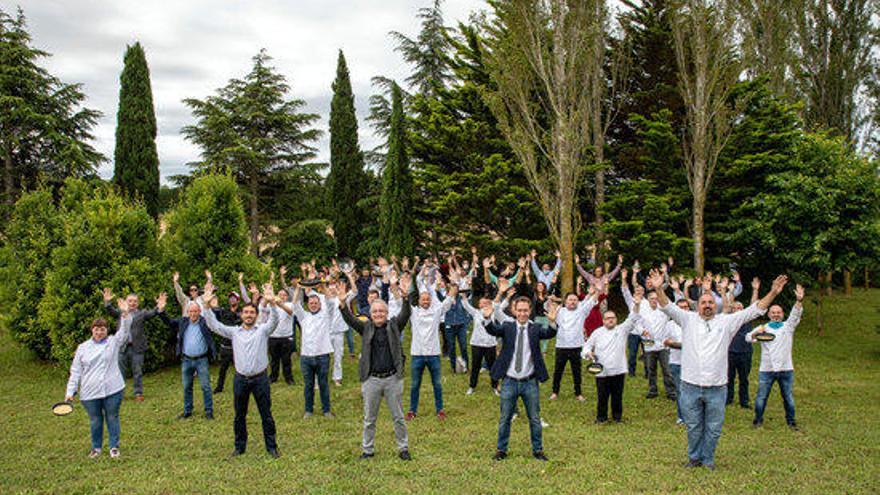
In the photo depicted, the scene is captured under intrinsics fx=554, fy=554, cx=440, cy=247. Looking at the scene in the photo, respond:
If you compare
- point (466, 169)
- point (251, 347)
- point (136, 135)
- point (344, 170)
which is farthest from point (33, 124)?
point (251, 347)

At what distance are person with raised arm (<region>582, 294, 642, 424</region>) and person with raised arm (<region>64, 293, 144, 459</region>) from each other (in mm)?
6882

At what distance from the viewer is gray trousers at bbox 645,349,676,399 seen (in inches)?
408

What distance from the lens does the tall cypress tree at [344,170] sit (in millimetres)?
28969

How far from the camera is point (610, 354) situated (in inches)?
341

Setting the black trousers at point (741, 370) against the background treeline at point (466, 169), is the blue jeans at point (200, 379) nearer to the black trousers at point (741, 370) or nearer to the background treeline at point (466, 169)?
the background treeline at point (466, 169)

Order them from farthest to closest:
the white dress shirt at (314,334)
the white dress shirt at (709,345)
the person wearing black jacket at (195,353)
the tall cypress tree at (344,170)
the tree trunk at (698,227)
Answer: the tall cypress tree at (344,170) < the tree trunk at (698,227) < the person wearing black jacket at (195,353) < the white dress shirt at (314,334) < the white dress shirt at (709,345)

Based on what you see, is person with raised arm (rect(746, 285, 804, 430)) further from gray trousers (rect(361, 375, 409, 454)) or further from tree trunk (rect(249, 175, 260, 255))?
tree trunk (rect(249, 175, 260, 255))

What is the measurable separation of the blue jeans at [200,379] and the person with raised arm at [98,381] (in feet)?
6.20

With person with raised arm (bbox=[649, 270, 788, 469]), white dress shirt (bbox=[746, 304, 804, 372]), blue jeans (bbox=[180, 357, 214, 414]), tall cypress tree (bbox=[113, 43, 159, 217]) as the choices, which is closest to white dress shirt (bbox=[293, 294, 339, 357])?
blue jeans (bbox=[180, 357, 214, 414])

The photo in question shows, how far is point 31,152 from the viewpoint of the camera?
26.5 m

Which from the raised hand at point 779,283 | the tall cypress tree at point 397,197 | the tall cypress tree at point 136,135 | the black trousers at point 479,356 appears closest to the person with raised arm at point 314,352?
the black trousers at point 479,356

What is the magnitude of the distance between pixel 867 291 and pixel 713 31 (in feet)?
65.1

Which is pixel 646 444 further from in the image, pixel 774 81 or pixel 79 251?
pixel 774 81

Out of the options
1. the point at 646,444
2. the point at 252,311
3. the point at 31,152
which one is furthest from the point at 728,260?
the point at 31,152
